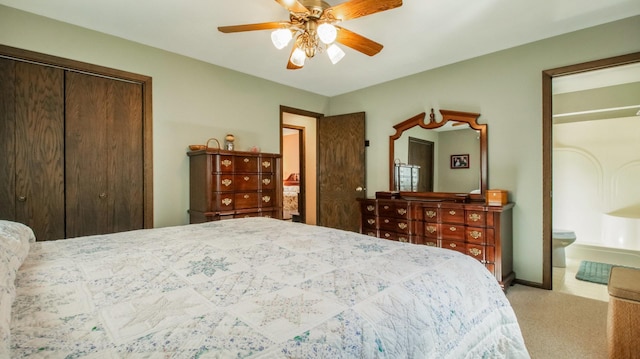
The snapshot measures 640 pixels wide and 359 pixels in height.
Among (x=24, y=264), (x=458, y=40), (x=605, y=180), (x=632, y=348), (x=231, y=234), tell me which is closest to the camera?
(x=24, y=264)

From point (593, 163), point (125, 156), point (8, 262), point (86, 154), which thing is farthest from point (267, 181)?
point (593, 163)

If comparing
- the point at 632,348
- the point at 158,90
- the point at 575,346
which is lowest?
the point at 575,346

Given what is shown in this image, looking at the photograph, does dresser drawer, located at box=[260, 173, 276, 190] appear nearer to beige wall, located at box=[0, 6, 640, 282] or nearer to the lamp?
beige wall, located at box=[0, 6, 640, 282]

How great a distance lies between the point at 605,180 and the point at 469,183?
267 cm

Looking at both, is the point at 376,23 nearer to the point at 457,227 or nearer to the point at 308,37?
the point at 308,37

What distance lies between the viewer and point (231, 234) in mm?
1831

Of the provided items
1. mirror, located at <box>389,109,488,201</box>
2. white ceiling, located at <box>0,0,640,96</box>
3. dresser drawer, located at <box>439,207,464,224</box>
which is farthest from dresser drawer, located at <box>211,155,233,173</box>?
dresser drawer, located at <box>439,207,464,224</box>

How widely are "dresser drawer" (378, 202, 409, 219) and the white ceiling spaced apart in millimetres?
1697

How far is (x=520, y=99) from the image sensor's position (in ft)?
10.1

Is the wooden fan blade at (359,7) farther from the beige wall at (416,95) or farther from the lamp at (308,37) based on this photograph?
the beige wall at (416,95)

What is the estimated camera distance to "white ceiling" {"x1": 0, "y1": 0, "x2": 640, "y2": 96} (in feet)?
7.69

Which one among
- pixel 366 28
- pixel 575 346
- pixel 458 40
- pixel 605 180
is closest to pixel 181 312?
pixel 575 346

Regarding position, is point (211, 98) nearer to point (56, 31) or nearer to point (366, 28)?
point (56, 31)

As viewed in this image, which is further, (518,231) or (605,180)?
(605,180)
